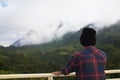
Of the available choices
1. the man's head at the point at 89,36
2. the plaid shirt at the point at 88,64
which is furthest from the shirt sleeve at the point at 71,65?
the man's head at the point at 89,36

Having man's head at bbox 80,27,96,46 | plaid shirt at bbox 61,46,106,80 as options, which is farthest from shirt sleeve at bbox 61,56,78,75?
man's head at bbox 80,27,96,46

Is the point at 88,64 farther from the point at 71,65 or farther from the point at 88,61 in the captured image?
the point at 71,65

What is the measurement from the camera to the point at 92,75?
4578mm

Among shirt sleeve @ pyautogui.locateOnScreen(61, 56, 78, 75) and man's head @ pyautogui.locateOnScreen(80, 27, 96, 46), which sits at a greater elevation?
man's head @ pyautogui.locateOnScreen(80, 27, 96, 46)

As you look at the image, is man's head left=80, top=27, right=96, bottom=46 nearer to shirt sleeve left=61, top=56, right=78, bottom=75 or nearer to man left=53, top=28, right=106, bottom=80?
man left=53, top=28, right=106, bottom=80

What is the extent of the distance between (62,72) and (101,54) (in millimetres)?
581

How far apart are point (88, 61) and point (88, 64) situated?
1.6 inches

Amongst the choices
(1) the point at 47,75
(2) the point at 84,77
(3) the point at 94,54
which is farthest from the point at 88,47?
(1) the point at 47,75

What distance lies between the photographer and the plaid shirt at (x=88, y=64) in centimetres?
458

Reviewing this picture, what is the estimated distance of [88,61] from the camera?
4617 millimetres

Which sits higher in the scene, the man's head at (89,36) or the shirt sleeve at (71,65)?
the man's head at (89,36)

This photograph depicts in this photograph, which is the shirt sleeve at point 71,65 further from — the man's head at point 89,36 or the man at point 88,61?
the man's head at point 89,36

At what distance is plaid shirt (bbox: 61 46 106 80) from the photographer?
15.0 ft

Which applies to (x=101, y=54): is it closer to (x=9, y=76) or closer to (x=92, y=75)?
(x=92, y=75)
